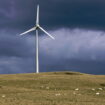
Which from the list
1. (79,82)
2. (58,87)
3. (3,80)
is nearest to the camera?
(58,87)

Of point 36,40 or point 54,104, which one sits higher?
point 36,40

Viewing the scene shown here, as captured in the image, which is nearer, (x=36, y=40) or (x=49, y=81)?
(x=49, y=81)

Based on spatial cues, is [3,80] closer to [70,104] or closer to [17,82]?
[17,82]

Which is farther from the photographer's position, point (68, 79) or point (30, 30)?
point (30, 30)

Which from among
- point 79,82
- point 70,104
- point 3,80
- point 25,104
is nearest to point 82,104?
point 70,104

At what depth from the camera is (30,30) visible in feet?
320

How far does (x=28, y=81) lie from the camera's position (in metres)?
72.9

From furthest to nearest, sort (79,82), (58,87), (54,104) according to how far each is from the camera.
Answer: (79,82) < (58,87) < (54,104)

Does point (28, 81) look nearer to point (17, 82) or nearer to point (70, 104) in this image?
point (17, 82)

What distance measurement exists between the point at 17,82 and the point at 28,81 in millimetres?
2120

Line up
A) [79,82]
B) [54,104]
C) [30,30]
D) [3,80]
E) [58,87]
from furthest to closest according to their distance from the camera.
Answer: [30,30]
[3,80]
[79,82]
[58,87]
[54,104]

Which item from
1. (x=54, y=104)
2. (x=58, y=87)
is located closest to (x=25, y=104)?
(x=54, y=104)

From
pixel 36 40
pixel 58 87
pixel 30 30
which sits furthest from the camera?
pixel 30 30

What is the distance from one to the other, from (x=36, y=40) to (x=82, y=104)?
55.3m
